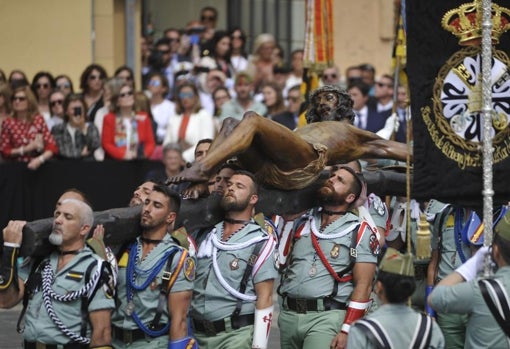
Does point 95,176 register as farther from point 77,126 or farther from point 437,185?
point 437,185

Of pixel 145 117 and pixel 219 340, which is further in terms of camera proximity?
pixel 145 117

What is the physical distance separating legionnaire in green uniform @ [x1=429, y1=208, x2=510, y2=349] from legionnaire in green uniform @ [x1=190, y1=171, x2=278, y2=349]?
2144mm

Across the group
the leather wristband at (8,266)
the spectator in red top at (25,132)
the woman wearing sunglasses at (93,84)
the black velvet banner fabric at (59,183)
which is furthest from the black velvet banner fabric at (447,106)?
the woman wearing sunglasses at (93,84)

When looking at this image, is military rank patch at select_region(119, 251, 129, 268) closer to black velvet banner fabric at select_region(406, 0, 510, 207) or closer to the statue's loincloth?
the statue's loincloth

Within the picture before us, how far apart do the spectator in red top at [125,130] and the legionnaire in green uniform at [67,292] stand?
7.33m

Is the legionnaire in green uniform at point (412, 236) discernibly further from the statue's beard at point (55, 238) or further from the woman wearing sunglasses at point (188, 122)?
the woman wearing sunglasses at point (188, 122)

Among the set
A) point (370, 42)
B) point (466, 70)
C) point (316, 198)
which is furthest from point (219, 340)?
point (370, 42)

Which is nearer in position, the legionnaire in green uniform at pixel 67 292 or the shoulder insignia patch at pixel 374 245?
the legionnaire in green uniform at pixel 67 292

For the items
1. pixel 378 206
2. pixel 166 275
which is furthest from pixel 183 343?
pixel 378 206

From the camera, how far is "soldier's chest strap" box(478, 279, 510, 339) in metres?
8.74

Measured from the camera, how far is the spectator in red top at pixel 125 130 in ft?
57.1

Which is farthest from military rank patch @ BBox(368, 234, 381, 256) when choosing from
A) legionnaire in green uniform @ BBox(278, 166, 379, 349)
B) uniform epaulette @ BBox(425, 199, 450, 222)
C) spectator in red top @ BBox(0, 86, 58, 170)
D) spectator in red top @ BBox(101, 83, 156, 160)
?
spectator in red top @ BBox(101, 83, 156, 160)

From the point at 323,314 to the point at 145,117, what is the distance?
6749 millimetres

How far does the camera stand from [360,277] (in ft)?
37.2
